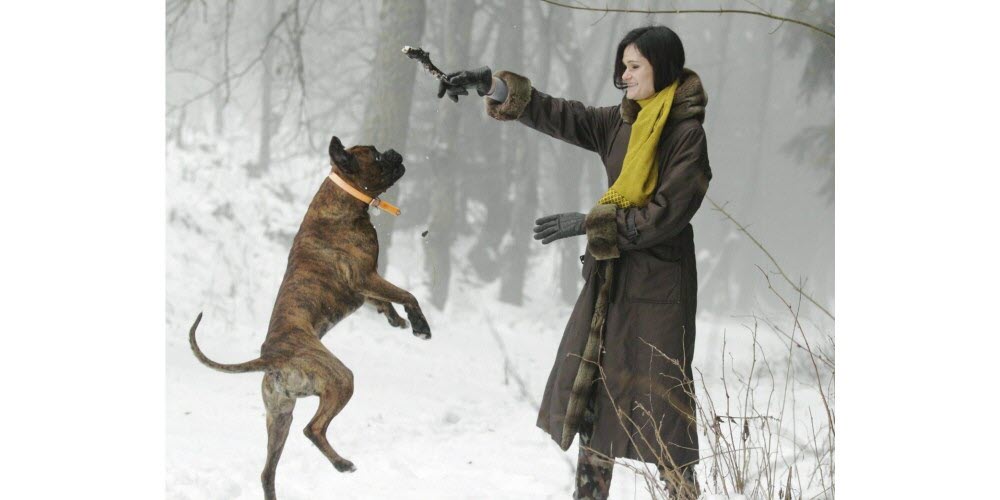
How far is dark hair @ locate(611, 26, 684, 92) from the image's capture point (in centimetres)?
257

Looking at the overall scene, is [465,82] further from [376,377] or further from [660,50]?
[376,377]

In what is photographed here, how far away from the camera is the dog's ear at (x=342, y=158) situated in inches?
103

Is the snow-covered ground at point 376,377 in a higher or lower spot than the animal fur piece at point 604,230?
lower

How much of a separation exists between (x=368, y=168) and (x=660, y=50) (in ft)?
2.63

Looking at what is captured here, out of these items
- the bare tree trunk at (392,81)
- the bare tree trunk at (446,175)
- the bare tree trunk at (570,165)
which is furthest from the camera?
the bare tree trunk at (570,165)

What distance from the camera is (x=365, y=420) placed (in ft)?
12.2

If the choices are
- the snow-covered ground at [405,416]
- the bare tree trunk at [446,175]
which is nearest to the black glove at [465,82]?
the snow-covered ground at [405,416]

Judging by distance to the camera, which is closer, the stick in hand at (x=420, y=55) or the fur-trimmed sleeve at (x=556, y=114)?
the stick in hand at (x=420, y=55)

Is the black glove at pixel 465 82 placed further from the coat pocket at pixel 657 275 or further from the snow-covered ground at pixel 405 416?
the snow-covered ground at pixel 405 416

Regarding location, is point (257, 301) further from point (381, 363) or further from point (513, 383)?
point (513, 383)

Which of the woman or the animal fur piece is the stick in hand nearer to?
the woman

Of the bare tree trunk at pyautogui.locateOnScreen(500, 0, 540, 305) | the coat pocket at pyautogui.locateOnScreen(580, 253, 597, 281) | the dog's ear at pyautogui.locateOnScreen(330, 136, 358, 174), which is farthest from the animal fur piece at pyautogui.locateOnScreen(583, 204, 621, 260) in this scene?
the bare tree trunk at pyautogui.locateOnScreen(500, 0, 540, 305)
